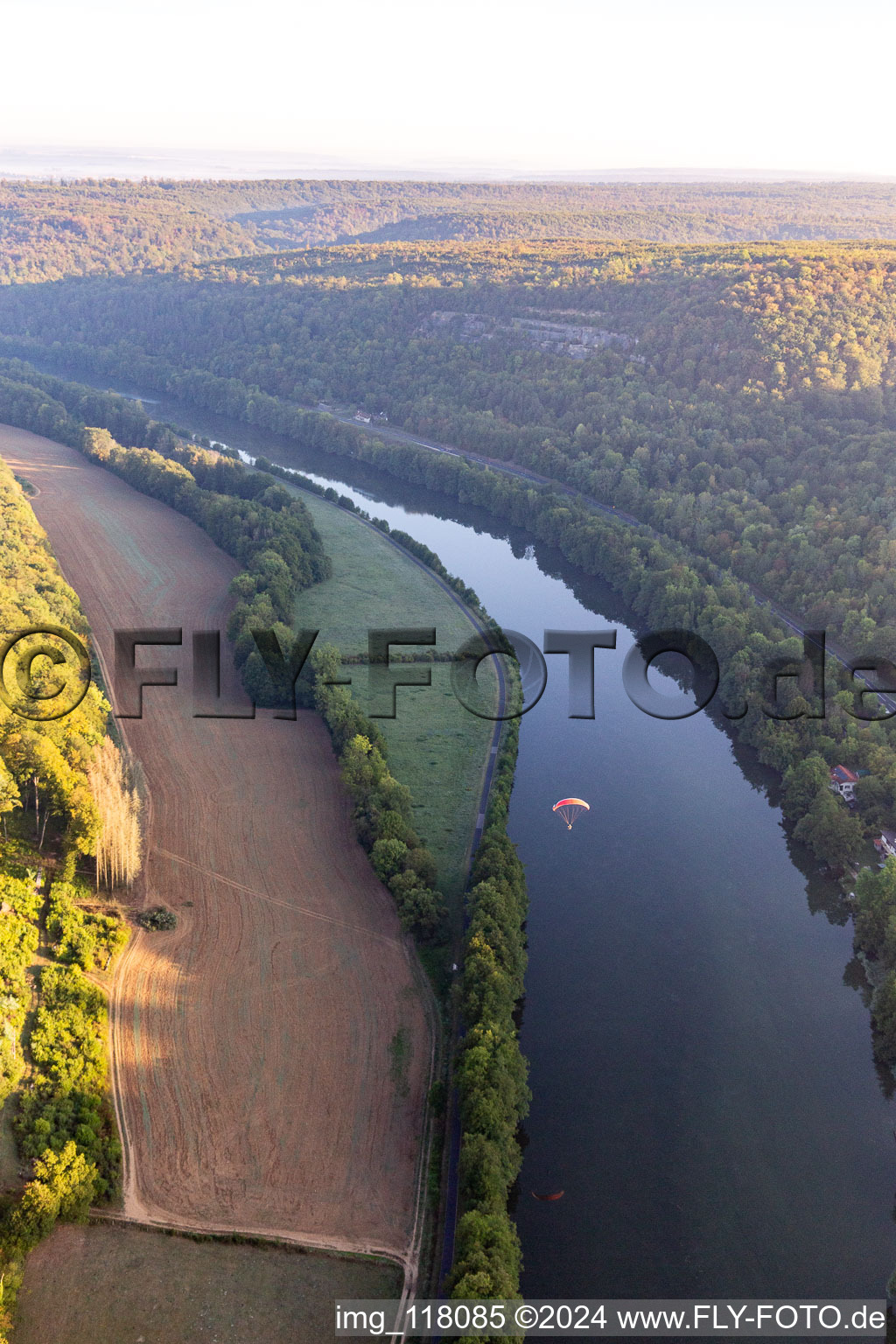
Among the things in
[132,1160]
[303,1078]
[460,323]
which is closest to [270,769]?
[303,1078]

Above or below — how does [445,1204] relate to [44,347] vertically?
below

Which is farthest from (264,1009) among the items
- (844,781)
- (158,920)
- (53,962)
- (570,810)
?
(844,781)

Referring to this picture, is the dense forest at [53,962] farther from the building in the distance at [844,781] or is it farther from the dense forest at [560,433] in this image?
the building in the distance at [844,781]

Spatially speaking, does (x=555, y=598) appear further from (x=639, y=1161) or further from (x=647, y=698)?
(x=639, y=1161)

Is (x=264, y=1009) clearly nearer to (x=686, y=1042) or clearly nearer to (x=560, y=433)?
(x=686, y=1042)

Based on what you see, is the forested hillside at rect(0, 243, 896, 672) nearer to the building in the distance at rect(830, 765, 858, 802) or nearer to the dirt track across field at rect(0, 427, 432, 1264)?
the building in the distance at rect(830, 765, 858, 802)

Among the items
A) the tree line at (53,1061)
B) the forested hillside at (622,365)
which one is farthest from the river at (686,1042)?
the forested hillside at (622,365)
